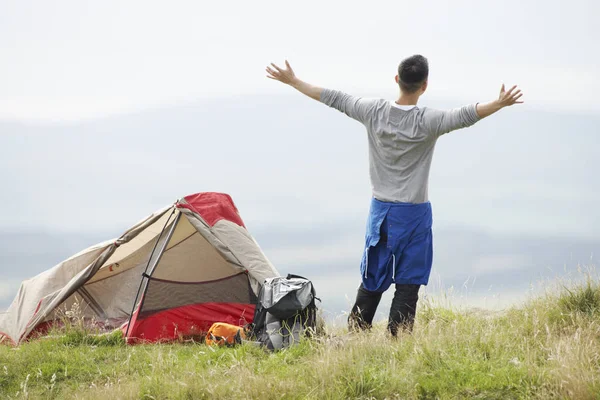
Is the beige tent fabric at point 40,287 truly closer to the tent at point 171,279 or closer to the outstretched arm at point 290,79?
the tent at point 171,279

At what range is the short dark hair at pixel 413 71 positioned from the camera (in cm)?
551

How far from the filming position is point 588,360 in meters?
4.65

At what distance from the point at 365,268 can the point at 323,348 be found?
91 centimetres

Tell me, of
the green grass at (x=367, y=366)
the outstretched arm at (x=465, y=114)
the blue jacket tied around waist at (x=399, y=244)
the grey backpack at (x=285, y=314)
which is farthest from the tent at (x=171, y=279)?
the outstretched arm at (x=465, y=114)

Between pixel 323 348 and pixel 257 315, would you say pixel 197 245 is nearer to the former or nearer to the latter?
pixel 257 315

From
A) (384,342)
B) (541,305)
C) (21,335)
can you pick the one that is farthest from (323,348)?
(21,335)

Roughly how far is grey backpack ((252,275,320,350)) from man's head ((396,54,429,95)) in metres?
2.06

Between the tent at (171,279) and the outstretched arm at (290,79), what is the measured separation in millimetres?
2153

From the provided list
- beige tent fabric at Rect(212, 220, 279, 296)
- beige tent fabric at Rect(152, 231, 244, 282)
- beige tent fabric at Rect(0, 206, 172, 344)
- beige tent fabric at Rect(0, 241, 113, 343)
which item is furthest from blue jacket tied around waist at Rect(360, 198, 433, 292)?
beige tent fabric at Rect(0, 241, 113, 343)

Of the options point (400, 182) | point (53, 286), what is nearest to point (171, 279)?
point (53, 286)

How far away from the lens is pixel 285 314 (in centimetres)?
630

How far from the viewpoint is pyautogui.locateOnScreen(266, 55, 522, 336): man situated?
5.56 meters

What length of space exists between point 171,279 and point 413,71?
12.0 ft

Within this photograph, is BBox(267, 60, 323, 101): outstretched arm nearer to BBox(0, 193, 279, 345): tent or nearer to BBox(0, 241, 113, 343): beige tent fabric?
BBox(0, 193, 279, 345): tent
